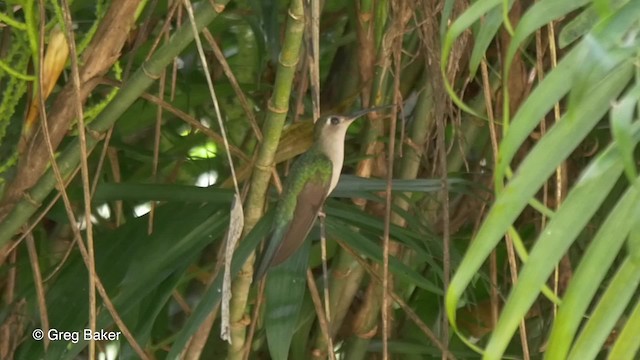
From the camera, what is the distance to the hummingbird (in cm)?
120

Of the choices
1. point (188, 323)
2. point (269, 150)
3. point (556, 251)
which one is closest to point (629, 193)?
point (556, 251)

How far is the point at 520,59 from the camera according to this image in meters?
1.55

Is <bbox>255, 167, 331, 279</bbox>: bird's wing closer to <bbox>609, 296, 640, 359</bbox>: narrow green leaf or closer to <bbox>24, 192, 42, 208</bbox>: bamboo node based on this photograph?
<bbox>24, 192, 42, 208</bbox>: bamboo node

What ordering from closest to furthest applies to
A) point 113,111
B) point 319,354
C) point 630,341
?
point 630,341, point 113,111, point 319,354

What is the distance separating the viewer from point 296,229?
1.20 metres

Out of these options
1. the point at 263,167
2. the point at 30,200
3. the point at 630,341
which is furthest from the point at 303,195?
the point at 630,341

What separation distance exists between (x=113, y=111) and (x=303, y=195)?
0.23 metres

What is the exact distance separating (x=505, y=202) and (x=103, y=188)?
86cm

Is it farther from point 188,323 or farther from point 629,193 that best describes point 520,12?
point 629,193

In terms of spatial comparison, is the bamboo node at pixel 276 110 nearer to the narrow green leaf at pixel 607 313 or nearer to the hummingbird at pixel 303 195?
the hummingbird at pixel 303 195

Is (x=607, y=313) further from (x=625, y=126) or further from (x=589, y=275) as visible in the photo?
(x=625, y=126)

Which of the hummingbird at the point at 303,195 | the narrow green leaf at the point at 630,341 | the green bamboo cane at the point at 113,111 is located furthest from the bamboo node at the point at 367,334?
the narrow green leaf at the point at 630,341

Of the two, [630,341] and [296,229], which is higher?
[296,229]

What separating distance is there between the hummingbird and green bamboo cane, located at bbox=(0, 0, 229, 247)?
6.8 inches
